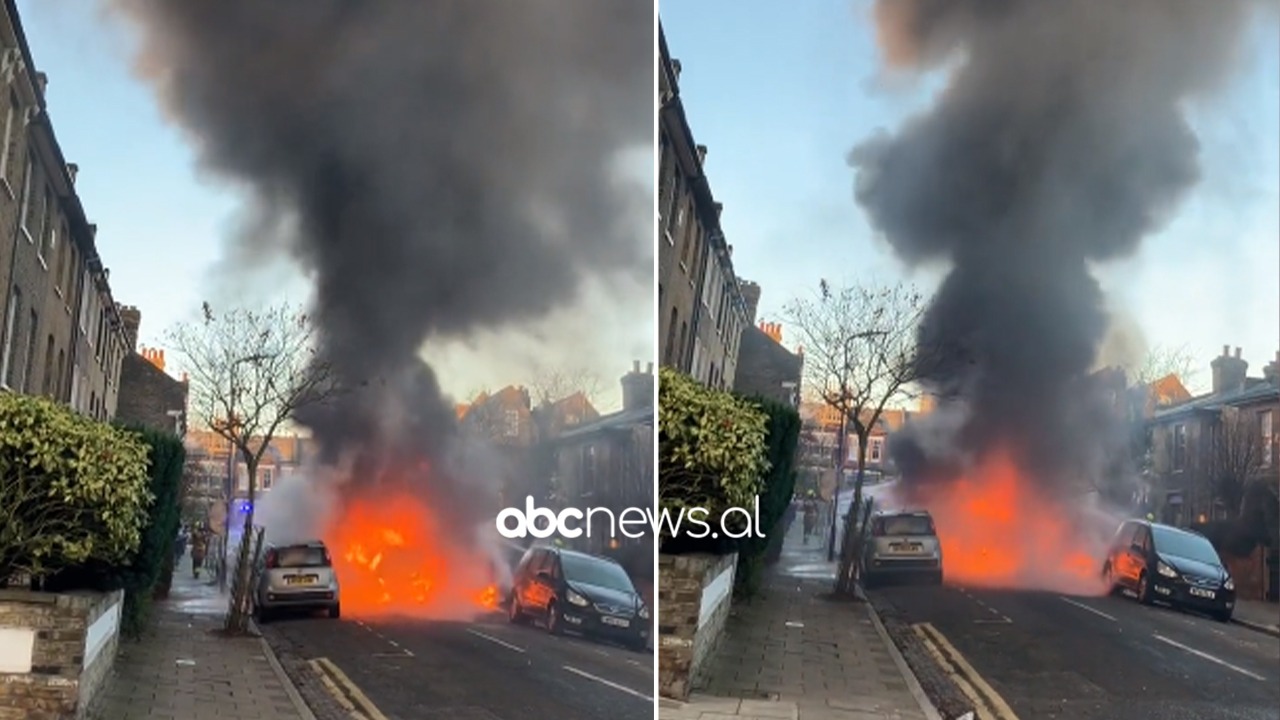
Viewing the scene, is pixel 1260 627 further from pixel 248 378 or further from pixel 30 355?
pixel 30 355

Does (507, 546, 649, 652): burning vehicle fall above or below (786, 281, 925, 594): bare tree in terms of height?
below

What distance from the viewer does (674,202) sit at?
5914 millimetres

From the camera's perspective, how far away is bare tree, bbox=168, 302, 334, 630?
5.36 metres

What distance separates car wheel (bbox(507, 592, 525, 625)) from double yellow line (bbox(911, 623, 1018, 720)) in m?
1.69

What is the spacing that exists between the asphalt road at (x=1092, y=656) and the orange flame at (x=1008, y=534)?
0.07 metres

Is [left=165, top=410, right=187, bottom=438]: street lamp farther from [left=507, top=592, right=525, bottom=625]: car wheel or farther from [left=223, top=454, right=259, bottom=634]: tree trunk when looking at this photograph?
[left=507, top=592, right=525, bottom=625]: car wheel

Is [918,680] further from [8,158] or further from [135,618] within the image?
[8,158]

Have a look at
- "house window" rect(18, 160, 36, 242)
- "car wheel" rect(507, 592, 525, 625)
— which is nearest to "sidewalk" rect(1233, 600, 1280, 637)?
"car wheel" rect(507, 592, 525, 625)

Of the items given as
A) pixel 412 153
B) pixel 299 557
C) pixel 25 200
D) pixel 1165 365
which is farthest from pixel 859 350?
pixel 25 200

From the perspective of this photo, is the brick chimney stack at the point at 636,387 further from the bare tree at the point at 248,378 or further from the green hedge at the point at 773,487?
the bare tree at the point at 248,378

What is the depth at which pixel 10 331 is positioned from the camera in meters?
5.09

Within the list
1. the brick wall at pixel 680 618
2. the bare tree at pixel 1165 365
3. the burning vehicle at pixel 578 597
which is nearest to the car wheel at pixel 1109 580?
the bare tree at pixel 1165 365

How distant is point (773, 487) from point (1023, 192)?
1690mm

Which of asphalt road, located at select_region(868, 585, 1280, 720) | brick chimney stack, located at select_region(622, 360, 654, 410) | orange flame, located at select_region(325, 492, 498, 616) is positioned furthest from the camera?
asphalt road, located at select_region(868, 585, 1280, 720)
